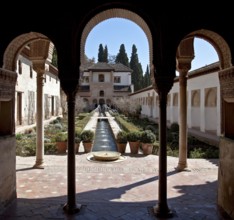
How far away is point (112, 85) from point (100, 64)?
18.5 feet

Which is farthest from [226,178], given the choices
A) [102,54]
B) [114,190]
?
[102,54]

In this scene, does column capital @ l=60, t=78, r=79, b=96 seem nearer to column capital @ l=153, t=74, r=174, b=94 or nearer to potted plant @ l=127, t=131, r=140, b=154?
column capital @ l=153, t=74, r=174, b=94

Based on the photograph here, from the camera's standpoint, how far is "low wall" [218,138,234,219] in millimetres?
5035

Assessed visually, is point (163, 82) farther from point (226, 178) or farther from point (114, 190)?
point (114, 190)

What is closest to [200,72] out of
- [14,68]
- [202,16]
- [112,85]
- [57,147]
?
[57,147]

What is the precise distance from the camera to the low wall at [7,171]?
532cm

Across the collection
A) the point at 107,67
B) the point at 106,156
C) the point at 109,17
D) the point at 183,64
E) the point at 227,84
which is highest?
the point at 107,67

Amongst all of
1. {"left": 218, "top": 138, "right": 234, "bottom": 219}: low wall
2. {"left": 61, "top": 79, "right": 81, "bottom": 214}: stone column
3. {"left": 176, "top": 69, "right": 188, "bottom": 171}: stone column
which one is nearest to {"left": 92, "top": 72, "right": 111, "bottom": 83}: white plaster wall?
{"left": 176, "top": 69, "right": 188, "bottom": 171}: stone column

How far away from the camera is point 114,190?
22.1 feet

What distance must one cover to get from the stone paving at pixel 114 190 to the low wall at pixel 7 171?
0.22 m

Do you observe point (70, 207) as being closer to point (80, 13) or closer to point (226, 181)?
point (226, 181)

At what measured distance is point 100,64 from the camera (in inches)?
2267

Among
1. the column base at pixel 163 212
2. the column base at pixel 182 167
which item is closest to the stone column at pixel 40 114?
the column base at pixel 182 167

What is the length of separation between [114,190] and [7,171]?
8.65ft
